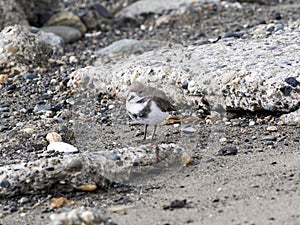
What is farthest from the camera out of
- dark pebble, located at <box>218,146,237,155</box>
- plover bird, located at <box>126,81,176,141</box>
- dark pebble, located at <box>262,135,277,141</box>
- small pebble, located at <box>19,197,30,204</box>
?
dark pebble, located at <box>262,135,277,141</box>

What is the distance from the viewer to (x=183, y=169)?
479 cm

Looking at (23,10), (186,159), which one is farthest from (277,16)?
(186,159)

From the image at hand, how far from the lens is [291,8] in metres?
9.36

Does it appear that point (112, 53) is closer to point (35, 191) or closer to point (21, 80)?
point (21, 80)

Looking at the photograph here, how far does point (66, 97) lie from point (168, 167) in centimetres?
212

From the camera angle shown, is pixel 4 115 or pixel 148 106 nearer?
pixel 148 106

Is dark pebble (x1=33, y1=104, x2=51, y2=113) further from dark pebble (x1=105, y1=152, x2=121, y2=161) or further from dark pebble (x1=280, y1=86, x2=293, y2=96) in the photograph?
dark pebble (x1=280, y1=86, x2=293, y2=96)

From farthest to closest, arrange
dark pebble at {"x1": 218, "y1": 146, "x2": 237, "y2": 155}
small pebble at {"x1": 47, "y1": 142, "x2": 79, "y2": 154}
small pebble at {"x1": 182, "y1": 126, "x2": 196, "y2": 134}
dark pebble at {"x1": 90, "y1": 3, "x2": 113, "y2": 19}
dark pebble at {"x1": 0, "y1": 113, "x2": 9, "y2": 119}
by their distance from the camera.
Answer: dark pebble at {"x1": 90, "y1": 3, "x2": 113, "y2": 19} → dark pebble at {"x1": 0, "y1": 113, "x2": 9, "y2": 119} → small pebble at {"x1": 182, "y1": 126, "x2": 196, "y2": 134} → small pebble at {"x1": 47, "y1": 142, "x2": 79, "y2": 154} → dark pebble at {"x1": 218, "y1": 146, "x2": 237, "y2": 155}

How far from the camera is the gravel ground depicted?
4.05 meters

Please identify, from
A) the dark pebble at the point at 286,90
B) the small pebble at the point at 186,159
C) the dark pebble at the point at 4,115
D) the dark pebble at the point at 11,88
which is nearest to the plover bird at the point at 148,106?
the small pebble at the point at 186,159

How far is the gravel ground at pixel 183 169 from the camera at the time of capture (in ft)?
13.3

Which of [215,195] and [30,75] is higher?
[215,195]

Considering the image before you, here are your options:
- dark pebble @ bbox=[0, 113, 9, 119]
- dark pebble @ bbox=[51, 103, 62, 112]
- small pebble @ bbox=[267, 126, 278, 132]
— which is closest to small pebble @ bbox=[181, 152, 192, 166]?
small pebble @ bbox=[267, 126, 278, 132]

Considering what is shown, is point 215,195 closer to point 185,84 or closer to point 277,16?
point 185,84
